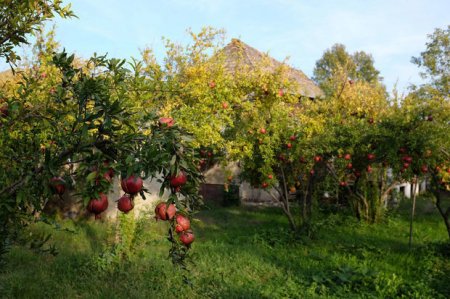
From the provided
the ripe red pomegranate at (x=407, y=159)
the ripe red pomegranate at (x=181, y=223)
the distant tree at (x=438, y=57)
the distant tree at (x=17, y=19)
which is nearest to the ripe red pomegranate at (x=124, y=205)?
the ripe red pomegranate at (x=181, y=223)

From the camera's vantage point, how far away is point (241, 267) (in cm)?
729

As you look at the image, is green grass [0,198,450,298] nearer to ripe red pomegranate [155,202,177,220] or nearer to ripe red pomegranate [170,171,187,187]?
ripe red pomegranate [155,202,177,220]

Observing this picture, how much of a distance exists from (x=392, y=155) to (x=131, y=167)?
6.94 metres

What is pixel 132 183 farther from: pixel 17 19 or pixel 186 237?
pixel 17 19

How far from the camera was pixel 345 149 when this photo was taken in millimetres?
8570

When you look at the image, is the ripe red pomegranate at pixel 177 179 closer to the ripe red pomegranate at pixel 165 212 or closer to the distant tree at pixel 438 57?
the ripe red pomegranate at pixel 165 212

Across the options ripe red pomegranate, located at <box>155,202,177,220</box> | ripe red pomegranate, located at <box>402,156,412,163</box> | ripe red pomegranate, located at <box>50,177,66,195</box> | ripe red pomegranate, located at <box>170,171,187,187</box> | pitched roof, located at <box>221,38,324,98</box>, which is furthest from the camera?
pitched roof, located at <box>221,38,324,98</box>

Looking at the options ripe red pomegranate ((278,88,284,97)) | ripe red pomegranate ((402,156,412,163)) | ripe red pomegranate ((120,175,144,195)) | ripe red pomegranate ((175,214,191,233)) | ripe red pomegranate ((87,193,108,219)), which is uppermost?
ripe red pomegranate ((278,88,284,97))

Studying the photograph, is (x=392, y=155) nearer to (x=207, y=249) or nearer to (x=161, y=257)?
(x=207, y=249)

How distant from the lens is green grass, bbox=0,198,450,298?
6035 millimetres

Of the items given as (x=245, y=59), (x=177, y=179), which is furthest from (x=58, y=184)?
(x=245, y=59)

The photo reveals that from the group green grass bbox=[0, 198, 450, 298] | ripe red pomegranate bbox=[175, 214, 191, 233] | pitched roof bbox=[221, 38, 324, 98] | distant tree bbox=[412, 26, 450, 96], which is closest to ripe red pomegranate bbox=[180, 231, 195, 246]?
ripe red pomegranate bbox=[175, 214, 191, 233]

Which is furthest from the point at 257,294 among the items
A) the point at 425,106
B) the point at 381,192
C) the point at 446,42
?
the point at 446,42

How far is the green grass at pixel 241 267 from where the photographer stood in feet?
19.8
